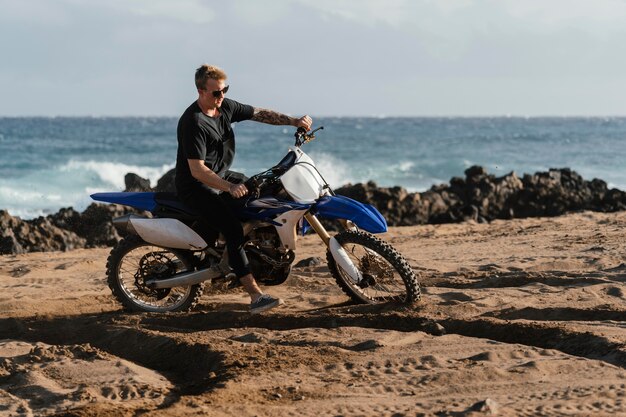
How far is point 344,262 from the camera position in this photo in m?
7.27

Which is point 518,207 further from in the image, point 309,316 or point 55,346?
point 55,346

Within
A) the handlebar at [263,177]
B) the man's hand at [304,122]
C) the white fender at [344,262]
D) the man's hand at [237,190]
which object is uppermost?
the man's hand at [304,122]

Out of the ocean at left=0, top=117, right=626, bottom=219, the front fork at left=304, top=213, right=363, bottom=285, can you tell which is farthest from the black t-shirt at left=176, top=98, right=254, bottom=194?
the ocean at left=0, top=117, right=626, bottom=219

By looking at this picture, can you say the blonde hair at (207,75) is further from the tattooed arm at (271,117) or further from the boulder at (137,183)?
the boulder at (137,183)

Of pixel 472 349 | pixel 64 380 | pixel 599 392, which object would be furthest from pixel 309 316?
pixel 599 392

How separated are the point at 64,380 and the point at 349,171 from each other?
32.4 m

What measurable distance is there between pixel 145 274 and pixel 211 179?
1285mm

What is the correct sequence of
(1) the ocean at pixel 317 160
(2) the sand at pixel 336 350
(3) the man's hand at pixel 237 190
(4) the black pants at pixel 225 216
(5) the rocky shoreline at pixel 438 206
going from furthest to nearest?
(1) the ocean at pixel 317 160, (5) the rocky shoreline at pixel 438 206, (4) the black pants at pixel 225 216, (3) the man's hand at pixel 237 190, (2) the sand at pixel 336 350

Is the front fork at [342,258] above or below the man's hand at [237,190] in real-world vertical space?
below

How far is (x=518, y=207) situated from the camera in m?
20.1

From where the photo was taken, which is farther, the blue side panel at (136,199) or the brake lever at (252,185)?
the blue side panel at (136,199)

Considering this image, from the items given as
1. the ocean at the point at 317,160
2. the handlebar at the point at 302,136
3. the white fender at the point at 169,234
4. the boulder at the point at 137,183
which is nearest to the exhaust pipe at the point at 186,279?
the white fender at the point at 169,234

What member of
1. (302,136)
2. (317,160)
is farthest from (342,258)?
(317,160)

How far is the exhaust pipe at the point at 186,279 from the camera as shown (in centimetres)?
750
